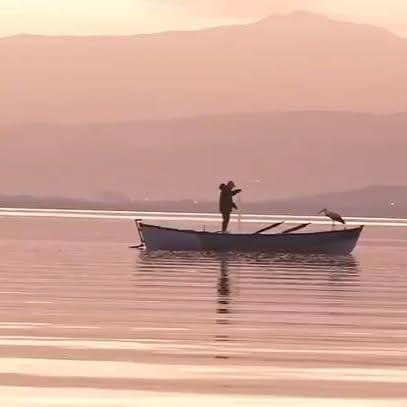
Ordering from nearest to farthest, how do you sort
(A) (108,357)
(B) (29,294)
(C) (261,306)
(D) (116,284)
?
(A) (108,357) → (C) (261,306) → (B) (29,294) → (D) (116,284)

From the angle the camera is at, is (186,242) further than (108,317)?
Yes

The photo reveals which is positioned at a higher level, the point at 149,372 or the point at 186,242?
the point at 186,242

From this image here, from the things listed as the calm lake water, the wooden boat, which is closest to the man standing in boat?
the wooden boat

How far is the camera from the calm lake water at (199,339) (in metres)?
10.2

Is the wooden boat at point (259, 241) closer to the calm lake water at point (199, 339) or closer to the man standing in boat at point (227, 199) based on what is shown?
the man standing in boat at point (227, 199)

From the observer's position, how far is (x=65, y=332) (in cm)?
1437

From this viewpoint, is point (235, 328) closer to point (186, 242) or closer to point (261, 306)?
point (261, 306)

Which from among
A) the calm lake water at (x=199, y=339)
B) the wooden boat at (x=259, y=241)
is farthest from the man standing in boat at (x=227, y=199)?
the calm lake water at (x=199, y=339)

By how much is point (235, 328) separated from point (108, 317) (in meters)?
1.77

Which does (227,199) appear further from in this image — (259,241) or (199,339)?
(199,339)

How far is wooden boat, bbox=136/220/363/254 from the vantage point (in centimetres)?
3850

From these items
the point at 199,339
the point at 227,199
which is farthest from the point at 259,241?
the point at 199,339

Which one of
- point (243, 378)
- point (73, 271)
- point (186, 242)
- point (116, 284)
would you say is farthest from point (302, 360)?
point (186, 242)

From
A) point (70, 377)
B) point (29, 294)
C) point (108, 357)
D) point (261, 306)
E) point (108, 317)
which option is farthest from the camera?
point (29, 294)
